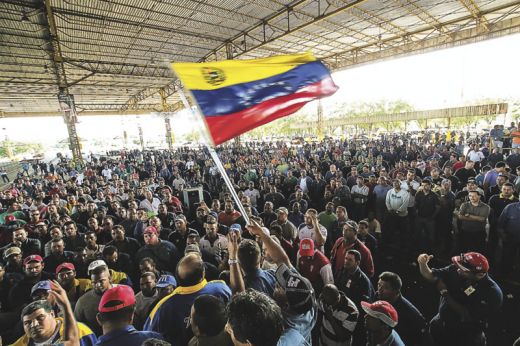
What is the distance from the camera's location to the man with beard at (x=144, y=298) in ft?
9.70

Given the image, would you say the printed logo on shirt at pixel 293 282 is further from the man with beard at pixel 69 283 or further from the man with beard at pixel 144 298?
the man with beard at pixel 69 283

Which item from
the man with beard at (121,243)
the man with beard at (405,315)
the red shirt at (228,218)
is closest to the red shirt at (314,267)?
the man with beard at (405,315)

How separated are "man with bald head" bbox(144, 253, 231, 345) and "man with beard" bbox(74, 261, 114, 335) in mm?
994

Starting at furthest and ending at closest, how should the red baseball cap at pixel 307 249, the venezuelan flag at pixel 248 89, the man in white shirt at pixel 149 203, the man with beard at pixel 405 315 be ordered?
the man in white shirt at pixel 149 203
the red baseball cap at pixel 307 249
the man with beard at pixel 405 315
the venezuelan flag at pixel 248 89

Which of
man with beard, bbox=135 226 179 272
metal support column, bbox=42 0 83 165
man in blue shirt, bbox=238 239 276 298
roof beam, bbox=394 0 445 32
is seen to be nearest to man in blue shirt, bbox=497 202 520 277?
man in blue shirt, bbox=238 239 276 298

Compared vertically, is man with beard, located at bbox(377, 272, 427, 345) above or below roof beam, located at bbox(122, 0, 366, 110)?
below

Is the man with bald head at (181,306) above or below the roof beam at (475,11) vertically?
below

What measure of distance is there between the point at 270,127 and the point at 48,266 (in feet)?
216

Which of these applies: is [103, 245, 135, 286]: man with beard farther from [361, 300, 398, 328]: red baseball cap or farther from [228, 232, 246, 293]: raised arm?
[361, 300, 398, 328]: red baseball cap

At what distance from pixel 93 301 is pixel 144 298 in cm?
50

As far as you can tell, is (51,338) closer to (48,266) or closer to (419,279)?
(48,266)

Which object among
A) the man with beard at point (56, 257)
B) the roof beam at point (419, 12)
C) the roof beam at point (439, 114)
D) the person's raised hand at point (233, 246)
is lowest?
the man with beard at point (56, 257)

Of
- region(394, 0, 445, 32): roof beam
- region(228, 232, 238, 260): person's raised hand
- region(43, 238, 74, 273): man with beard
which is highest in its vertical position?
region(394, 0, 445, 32): roof beam

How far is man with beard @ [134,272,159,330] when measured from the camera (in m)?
2.96
